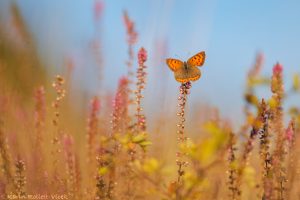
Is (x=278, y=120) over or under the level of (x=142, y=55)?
under

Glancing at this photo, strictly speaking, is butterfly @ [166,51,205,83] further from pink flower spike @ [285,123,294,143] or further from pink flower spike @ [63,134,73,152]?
pink flower spike @ [63,134,73,152]

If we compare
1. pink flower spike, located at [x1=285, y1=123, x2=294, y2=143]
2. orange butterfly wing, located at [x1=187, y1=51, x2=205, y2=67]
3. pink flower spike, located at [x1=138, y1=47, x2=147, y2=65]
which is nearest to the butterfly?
orange butterfly wing, located at [x1=187, y1=51, x2=205, y2=67]

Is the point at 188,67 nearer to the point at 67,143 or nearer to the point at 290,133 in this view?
the point at 290,133

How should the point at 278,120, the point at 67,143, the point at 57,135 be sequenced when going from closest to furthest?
the point at 278,120
the point at 67,143
the point at 57,135

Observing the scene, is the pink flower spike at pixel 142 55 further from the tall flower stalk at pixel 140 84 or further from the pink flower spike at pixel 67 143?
the pink flower spike at pixel 67 143

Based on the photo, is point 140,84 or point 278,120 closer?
point 278,120

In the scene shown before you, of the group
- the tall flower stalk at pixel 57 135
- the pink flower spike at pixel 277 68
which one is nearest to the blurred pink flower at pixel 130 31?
the tall flower stalk at pixel 57 135

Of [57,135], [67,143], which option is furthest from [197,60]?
[57,135]

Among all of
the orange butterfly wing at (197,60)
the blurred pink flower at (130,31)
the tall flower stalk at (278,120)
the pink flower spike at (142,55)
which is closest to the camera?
the tall flower stalk at (278,120)
